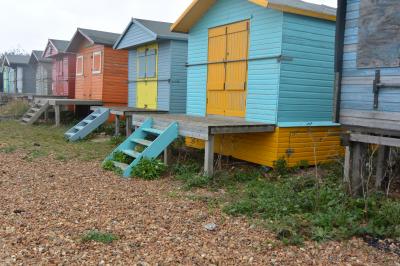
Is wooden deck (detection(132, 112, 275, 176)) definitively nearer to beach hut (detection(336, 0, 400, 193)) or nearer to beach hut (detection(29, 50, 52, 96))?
beach hut (detection(336, 0, 400, 193))

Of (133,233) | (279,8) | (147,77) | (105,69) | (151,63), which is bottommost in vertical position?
(133,233)

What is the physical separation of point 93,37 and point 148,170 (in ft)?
33.5

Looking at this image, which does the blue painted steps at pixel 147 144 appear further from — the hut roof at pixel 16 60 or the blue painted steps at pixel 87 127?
the hut roof at pixel 16 60

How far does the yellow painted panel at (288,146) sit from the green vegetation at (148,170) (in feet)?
6.36

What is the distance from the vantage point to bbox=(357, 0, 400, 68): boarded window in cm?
546

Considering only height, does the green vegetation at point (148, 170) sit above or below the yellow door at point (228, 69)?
below

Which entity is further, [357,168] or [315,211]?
[357,168]

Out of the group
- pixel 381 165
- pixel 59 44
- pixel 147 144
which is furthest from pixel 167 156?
pixel 59 44

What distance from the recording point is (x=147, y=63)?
1402cm

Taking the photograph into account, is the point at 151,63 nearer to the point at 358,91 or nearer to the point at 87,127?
the point at 87,127

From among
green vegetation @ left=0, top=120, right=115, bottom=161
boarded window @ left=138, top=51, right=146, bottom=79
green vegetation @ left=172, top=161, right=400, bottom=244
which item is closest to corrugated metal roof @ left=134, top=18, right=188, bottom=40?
boarded window @ left=138, top=51, right=146, bottom=79

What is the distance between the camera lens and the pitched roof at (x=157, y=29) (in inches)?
495

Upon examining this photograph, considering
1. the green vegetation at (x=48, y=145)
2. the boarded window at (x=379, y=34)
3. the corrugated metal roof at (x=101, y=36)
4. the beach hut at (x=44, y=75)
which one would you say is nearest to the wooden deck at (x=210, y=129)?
the boarded window at (x=379, y=34)

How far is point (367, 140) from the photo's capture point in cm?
589
